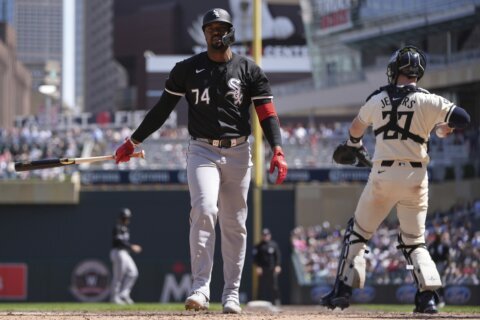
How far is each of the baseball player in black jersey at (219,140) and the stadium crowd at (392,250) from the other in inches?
548

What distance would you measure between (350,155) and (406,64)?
1127 millimetres

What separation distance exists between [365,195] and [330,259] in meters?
18.1

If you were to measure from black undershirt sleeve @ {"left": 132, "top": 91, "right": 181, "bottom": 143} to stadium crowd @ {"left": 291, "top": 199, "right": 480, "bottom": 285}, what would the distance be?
14005 mm

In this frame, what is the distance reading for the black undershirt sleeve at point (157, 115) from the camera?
969 centimetres

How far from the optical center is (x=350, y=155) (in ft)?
34.6

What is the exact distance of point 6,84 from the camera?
348 ft

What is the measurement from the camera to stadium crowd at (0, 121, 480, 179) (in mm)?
33000

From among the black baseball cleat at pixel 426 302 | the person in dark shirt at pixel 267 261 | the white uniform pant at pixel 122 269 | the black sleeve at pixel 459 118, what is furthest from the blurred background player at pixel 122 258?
the black sleeve at pixel 459 118

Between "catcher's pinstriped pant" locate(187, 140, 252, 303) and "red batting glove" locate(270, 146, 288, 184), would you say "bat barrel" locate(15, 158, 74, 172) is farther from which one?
"red batting glove" locate(270, 146, 288, 184)

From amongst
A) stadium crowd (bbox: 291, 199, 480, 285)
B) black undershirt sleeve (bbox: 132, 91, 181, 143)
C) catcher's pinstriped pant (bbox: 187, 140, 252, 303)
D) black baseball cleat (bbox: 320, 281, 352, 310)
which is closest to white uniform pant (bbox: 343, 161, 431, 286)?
black baseball cleat (bbox: 320, 281, 352, 310)

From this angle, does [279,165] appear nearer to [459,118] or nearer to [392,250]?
[459,118]

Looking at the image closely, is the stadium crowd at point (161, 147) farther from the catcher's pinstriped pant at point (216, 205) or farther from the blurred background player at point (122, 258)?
the catcher's pinstriped pant at point (216, 205)

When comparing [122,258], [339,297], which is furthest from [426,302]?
[122,258]

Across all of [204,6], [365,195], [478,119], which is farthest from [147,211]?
[204,6]
